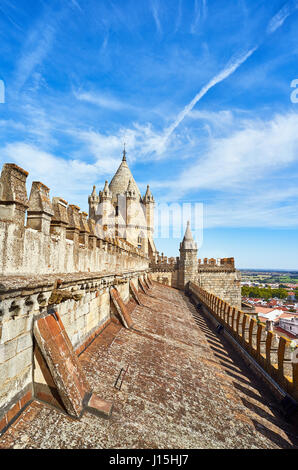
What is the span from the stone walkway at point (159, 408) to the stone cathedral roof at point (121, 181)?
88.4ft

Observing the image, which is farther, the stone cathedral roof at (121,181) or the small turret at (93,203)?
the stone cathedral roof at (121,181)

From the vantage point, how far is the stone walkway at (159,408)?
330cm

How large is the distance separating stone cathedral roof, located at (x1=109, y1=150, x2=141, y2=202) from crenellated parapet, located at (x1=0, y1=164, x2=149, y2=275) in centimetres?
2826

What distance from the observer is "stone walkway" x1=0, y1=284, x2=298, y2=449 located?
3299 millimetres

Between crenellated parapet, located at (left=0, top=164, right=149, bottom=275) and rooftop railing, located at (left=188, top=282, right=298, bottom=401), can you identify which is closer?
crenellated parapet, located at (left=0, top=164, right=149, bottom=275)

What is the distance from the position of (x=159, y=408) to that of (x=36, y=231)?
3.75 meters

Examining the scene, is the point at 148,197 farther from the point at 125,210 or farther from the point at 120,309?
the point at 120,309

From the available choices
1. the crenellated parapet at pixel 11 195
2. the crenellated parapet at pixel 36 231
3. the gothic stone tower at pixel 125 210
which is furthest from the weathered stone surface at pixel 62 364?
the gothic stone tower at pixel 125 210

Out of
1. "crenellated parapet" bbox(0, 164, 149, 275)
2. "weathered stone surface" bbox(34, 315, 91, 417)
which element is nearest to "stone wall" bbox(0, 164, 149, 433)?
"crenellated parapet" bbox(0, 164, 149, 275)

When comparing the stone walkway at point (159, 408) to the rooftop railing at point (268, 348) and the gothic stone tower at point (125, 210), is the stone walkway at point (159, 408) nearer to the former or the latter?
the rooftop railing at point (268, 348)

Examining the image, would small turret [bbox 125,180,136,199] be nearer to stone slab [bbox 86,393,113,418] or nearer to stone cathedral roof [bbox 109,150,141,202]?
stone cathedral roof [bbox 109,150,141,202]

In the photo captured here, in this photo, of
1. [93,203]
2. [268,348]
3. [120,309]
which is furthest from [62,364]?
[93,203]

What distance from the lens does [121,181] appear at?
34.6 metres

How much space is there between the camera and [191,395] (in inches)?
215
